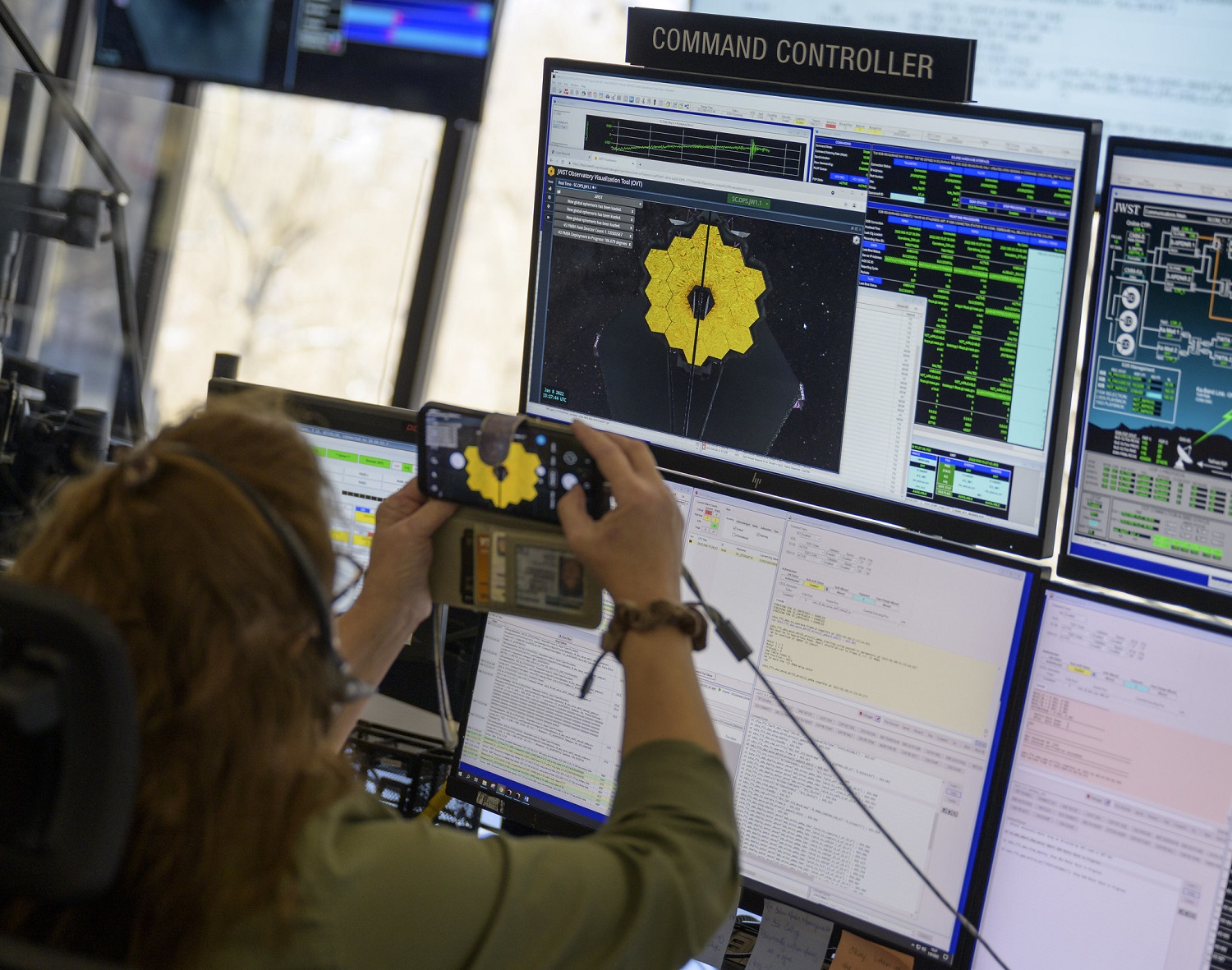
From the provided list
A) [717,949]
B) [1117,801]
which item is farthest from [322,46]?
[1117,801]

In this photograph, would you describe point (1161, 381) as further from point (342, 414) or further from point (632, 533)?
point (342, 414)

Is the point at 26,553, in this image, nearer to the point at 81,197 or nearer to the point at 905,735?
the point at 905,735

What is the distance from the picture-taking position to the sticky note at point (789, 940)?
3.68 ft

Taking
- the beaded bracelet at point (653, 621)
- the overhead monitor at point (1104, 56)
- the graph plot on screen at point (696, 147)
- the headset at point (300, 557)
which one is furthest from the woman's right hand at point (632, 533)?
the overhead monitor at point (1104, 56)

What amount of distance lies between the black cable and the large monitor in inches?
8.3

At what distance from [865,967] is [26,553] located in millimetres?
879

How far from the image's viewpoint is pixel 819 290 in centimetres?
111

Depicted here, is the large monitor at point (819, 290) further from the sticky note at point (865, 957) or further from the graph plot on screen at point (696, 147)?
the sticky note at point (865, 957)

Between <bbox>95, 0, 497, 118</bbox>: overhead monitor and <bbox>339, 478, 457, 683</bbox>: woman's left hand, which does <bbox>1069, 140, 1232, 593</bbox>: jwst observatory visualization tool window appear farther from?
<bbox>95, 0, 497, 118</bbox>: overhead monitor

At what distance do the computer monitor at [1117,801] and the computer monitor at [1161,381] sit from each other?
59 mm

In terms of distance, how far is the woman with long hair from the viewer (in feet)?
2.03

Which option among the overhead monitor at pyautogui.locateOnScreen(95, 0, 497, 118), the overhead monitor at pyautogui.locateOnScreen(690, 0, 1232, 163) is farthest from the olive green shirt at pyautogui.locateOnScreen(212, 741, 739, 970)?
the overhead monitor at pyautogui.locateOnScreen(95, 0, 497, 118)

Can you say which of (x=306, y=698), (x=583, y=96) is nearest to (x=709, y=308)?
(x=583, y=96)

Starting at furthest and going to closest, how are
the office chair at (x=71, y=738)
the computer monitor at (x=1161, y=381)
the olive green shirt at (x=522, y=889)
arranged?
the computer monitor at (x=1161, y=381), the olive green shirt at (x=522, y=889), the office chair at (x=71, y=738)
